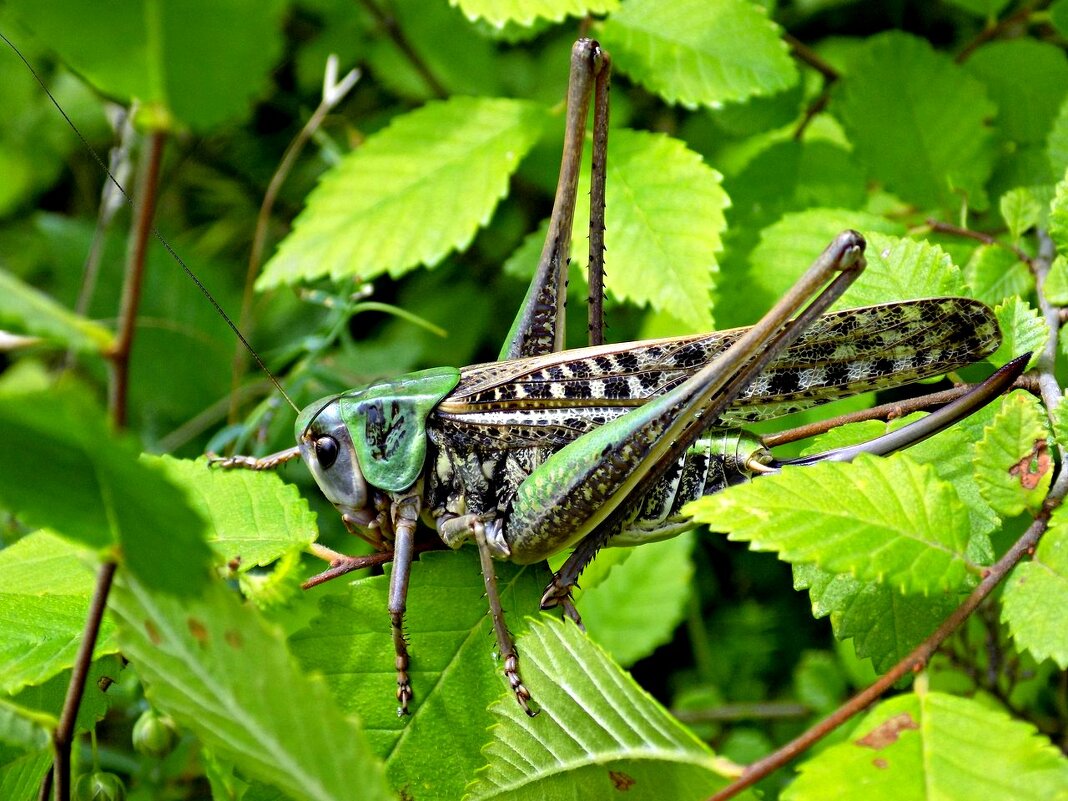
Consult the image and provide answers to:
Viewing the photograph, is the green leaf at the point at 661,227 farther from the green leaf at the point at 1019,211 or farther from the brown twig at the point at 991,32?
the brown twig at the point at 991,32

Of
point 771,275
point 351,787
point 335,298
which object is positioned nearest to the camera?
point 351,787

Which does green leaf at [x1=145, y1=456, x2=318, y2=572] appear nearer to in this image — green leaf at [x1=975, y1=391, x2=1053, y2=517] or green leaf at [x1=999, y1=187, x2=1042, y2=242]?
green leaf at [x1=975, y1=391, x2=1053, y2=517]

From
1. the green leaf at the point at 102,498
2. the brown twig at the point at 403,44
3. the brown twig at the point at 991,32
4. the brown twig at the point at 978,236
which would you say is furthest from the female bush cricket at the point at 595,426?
the brown twig at the point at 403,44

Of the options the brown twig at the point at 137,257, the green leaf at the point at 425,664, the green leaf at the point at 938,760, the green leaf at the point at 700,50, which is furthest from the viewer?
the green leaf at the point at 700,50

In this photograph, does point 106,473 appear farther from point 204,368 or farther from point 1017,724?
point 204,368

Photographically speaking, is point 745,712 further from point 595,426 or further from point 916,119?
point 916,119

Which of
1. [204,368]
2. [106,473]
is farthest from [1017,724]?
[204,368]

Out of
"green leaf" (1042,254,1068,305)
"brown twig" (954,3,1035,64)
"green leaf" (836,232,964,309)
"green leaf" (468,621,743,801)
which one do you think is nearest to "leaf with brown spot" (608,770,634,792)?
"green leaf" (468,621,743,801)

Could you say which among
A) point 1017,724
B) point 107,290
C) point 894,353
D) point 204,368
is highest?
point 107,290
